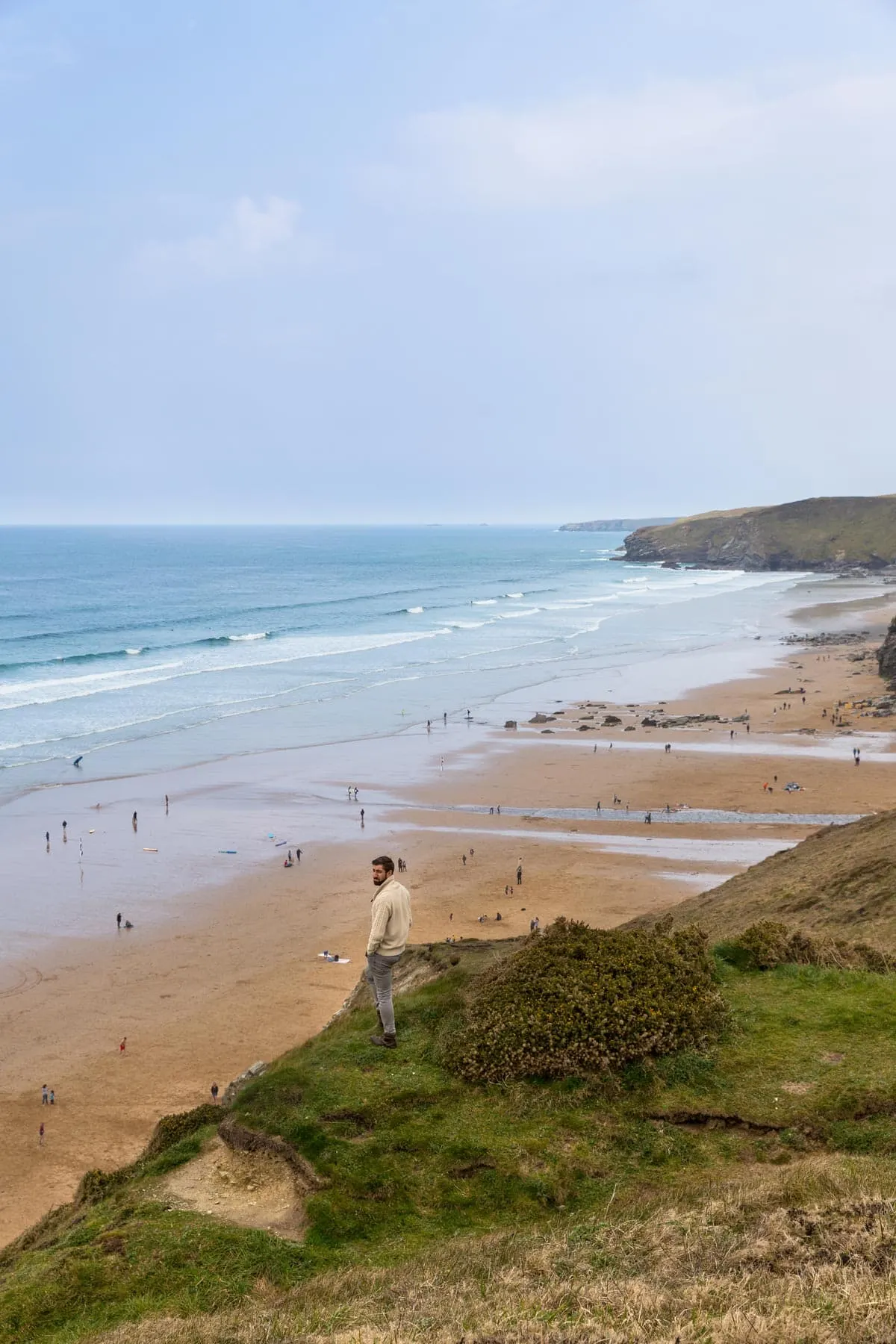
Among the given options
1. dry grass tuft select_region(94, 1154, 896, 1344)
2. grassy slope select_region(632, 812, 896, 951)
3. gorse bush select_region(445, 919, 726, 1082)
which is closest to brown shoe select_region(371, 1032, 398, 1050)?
gorse bush select_region(445, 919, 726, 1082)

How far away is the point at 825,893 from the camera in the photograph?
1606 cm

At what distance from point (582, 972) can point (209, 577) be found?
153 meters

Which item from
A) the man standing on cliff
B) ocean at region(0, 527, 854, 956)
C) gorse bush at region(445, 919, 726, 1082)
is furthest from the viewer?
ocean at region(0, 527, 854, 956)

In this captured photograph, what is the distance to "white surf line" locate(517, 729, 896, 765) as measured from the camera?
141 feet

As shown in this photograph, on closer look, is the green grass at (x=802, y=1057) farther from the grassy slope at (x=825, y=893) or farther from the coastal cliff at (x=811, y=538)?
the coastal cliff at (x=811, y=538)

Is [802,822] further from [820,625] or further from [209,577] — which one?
[209,577]

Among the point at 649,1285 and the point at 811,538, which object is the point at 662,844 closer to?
the point at 649,1285

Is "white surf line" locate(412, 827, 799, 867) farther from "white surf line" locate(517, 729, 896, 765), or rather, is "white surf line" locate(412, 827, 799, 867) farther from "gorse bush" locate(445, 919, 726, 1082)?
"gorse bush" locate(445, 919, 726, 1082)

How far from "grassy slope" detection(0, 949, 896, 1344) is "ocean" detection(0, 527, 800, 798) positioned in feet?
112

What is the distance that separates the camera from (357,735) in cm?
4972

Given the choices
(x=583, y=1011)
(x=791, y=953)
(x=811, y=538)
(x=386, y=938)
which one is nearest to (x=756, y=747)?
(x=791, y=953)

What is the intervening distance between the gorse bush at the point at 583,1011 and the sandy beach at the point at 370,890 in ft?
31.2

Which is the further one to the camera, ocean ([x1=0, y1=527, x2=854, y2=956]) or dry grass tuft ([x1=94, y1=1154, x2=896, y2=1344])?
ocean ([x1=0, y1=527, x2=854, y2=956])

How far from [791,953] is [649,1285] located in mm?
5768
